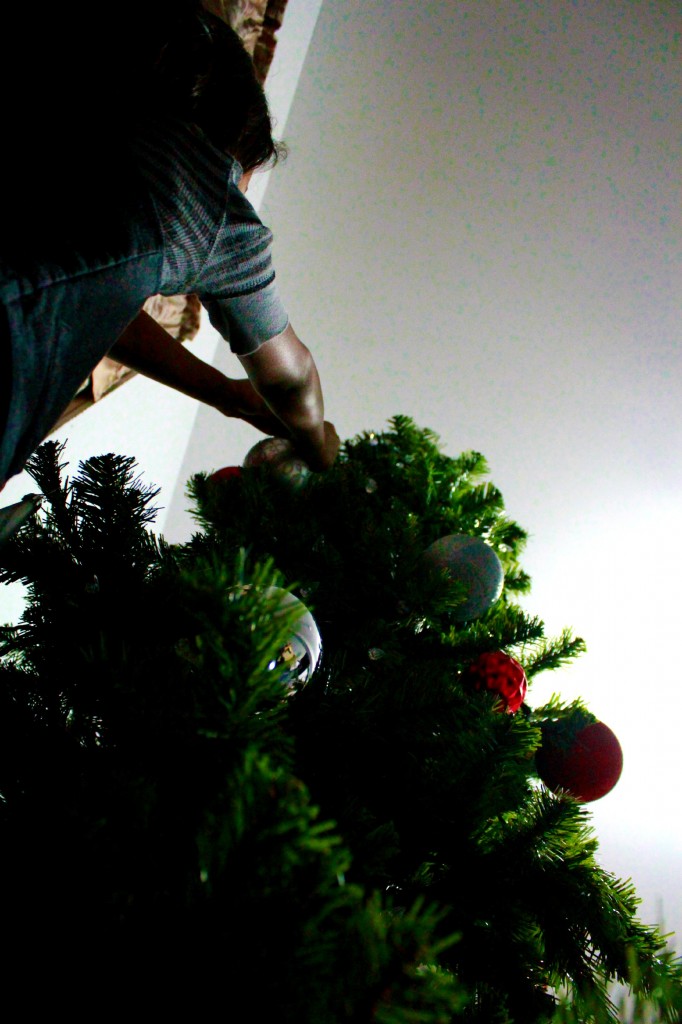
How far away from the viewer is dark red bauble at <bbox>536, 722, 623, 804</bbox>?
0.51 meters

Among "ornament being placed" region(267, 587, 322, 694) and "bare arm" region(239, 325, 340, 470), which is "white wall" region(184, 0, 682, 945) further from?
"ornament being placed" region(267, 587, 322, 694)

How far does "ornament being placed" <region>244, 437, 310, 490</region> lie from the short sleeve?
0.63 feet

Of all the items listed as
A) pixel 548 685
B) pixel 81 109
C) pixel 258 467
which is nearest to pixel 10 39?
pixel 81 109

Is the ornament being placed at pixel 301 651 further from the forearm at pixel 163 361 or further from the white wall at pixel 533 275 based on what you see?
the white wall at pixel 533 275

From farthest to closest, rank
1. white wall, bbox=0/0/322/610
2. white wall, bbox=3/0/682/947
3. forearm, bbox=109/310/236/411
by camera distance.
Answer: white wall, bbox=3/0/682/947 < white wall, bbox=0/0/322/610 < forearm, bbox=109/310/236/411

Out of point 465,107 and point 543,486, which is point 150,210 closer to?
point 543,486

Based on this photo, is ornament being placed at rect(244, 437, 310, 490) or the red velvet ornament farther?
ornament being placed at rect(244, 437, 310, 490)

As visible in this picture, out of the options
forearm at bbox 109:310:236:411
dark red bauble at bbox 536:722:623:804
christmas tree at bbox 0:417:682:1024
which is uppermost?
forearm at bbox 109:310:236:411

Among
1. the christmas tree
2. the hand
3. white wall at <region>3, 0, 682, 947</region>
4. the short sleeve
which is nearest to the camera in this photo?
the christmas tree

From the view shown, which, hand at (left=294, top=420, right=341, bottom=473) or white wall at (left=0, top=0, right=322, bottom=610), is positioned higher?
white wall at (left=0, top=0, right=322, bottom=610)

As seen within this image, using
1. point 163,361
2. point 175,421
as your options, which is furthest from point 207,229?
point 175,421

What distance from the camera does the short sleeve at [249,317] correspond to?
39cm

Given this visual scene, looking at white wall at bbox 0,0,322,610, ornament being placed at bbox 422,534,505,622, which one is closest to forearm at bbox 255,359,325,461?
ornament being placed at bbox 422,534,505,622

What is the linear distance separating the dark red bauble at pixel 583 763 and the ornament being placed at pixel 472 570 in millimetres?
127
